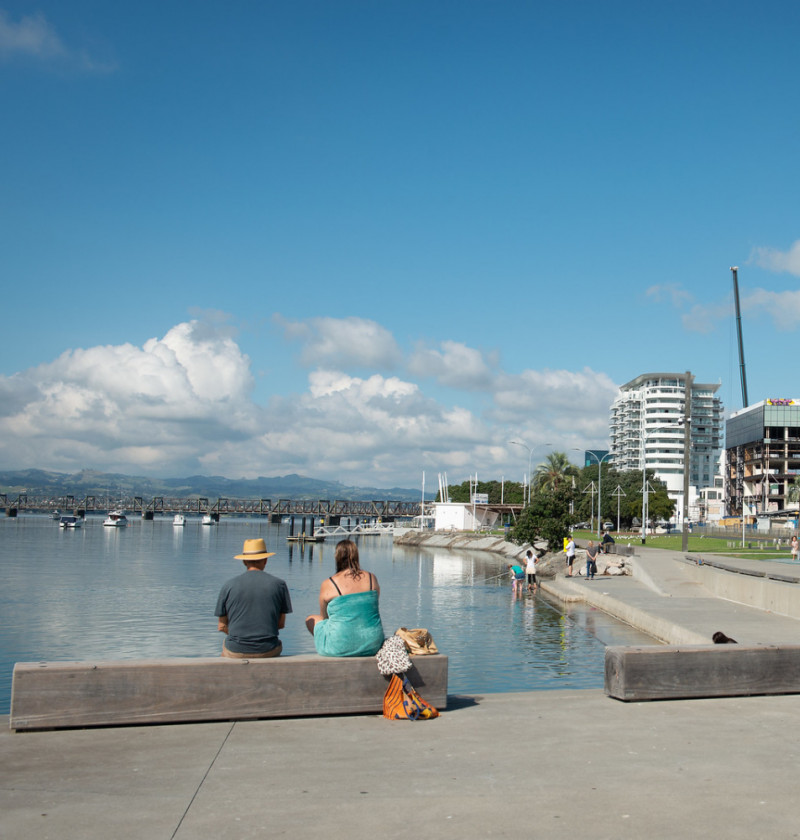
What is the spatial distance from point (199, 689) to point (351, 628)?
4.99 feet

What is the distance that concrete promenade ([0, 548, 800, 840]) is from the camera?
18.1 ft

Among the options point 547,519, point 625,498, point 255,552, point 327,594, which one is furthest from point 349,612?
point 625,498

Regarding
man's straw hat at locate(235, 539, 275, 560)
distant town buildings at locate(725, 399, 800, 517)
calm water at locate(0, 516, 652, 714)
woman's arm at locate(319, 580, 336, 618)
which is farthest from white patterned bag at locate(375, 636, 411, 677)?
distant town buildings at locate(725, 399, 800, 517)

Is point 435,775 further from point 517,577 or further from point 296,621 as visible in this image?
point 517,577

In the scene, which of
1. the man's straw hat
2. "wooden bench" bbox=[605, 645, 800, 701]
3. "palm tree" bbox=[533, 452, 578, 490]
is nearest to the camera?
the man's straw hat

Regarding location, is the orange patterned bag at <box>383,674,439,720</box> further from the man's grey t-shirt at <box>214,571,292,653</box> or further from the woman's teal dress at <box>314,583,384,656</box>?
the man's grey t-shirt at <box>214,571,292,653</box>

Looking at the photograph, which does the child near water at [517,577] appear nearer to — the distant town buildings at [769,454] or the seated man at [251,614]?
the seated man at [251,614]

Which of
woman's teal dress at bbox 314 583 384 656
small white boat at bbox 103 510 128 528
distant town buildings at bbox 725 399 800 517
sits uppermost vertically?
A: distant town buildings at bbox 725 399 800 517

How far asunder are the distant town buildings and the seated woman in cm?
13719

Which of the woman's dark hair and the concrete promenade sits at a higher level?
the woman's dark hair

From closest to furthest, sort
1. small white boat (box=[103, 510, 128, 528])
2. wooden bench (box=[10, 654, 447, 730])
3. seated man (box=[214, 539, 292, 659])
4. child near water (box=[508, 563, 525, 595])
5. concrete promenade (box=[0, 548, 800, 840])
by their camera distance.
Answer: concrete promenade (box=[0, 548, 800, 840]) < wooden bench (box=[10, 654, 447, 730]) < seated man (box=[214, 539, 292, 659]) < child near water (box=[508, 563, 525, 595]) < small white boat (box=[103, 510, 128, 528])

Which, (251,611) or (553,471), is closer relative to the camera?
(251,611)

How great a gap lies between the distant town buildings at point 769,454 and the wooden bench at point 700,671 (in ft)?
440

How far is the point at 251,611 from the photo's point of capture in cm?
880
